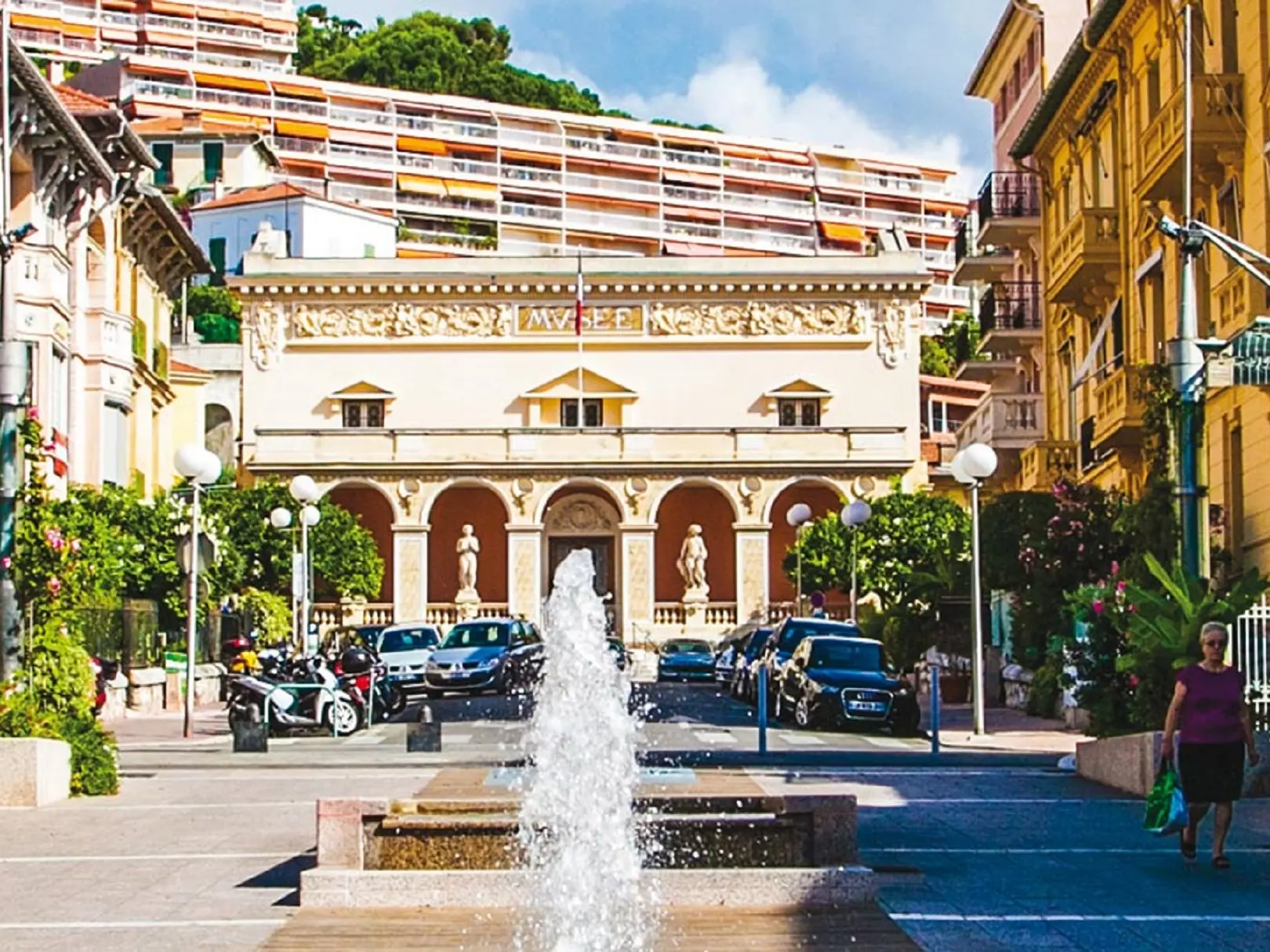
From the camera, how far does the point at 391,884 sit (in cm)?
1248

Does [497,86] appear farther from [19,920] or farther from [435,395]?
[19,920]

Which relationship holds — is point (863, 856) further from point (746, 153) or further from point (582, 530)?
point (746, 153)

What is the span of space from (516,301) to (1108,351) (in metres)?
39.5

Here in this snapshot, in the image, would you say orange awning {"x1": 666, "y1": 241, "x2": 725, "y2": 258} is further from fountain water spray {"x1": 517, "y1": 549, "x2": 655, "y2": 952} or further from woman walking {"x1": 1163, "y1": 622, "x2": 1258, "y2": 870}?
woman walking {"x1": 1163, "y1": 622, "x2": 1258, "y2": 870}

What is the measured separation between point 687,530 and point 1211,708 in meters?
61.6

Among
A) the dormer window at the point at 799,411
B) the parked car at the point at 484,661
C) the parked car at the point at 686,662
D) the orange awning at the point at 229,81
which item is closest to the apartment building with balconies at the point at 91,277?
the parked car at the point at 484,661

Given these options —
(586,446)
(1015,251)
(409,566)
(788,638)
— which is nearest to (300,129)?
(586,446)

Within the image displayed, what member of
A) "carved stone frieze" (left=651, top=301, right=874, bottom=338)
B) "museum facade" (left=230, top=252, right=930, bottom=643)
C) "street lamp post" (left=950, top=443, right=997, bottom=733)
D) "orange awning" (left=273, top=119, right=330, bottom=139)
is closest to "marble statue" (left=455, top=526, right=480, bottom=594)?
"museum facade" (left=230, top=252, right=930, bottom=643)

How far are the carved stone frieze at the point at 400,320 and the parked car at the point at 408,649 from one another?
31021 mm

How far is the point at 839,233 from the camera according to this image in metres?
135

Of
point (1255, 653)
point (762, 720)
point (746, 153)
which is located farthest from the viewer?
point (746, 153)

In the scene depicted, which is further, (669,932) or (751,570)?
(751,570)

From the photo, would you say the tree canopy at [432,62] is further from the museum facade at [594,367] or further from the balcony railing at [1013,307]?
the balcony railing at [1013,307]

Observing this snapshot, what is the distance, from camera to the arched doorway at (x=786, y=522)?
244 ft
